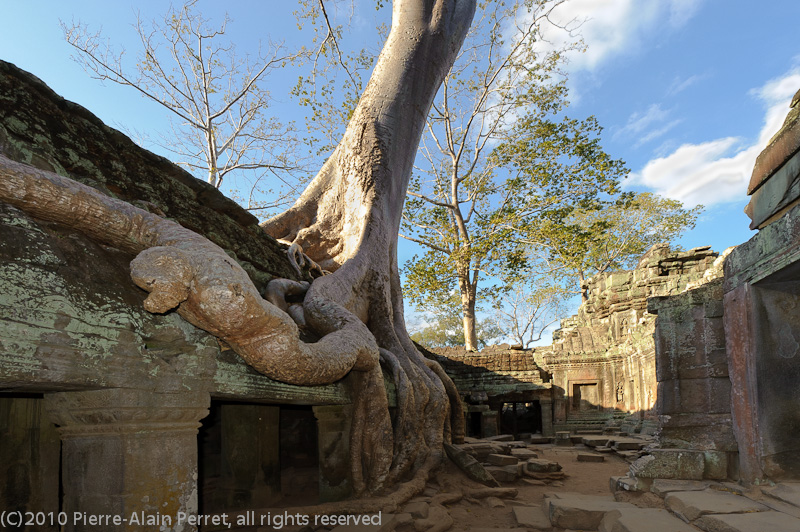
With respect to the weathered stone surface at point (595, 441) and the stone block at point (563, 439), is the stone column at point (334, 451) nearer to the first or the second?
the weathered stone surface at point (595, 441)

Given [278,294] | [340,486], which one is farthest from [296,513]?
[278,294]

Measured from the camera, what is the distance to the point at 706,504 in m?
3.27

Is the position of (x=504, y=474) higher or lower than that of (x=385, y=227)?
lower

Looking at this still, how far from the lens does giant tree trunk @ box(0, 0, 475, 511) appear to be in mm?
2270

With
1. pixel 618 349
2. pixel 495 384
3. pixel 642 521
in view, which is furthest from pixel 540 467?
pixel 618 349

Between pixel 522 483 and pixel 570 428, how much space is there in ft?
21.1

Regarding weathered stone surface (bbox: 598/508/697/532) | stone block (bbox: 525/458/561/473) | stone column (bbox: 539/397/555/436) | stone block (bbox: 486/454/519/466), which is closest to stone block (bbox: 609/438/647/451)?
stone block (bbox: 525/458/561/473)

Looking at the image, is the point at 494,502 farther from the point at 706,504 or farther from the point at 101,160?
the point at 101,160

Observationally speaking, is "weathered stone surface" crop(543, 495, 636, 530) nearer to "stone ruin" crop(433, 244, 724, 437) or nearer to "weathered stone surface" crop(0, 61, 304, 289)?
"weathered stone surface" crop(0, 61, 304, 289)

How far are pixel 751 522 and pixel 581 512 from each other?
1.19 m

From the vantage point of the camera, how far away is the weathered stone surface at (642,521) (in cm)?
313

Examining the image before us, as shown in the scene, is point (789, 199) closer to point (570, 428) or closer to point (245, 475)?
point (245, 475)

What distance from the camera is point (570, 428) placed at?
11633 millimetres

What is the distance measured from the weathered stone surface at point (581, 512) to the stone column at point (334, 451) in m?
1.80
